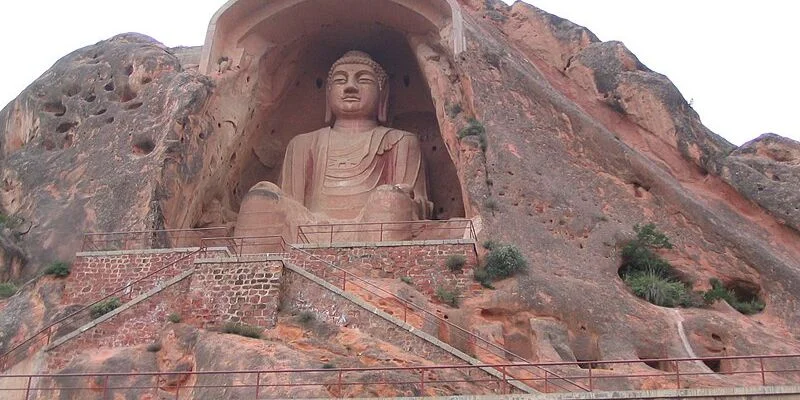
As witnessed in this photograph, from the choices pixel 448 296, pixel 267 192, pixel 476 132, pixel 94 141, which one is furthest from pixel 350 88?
pixel 448 296

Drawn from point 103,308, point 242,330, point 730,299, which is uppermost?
point 730,299

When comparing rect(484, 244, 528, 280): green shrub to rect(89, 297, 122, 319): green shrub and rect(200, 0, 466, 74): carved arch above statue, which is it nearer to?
rect(89, 297, 122, 319): green shrub

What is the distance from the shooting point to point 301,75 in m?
25.8

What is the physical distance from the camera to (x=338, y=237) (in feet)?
67.6

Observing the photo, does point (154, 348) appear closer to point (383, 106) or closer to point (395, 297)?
point (395, 297)

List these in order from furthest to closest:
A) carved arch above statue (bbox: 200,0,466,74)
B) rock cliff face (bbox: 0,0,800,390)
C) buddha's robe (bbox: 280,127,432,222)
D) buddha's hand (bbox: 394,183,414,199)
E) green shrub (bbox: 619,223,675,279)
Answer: carved arch above statue (bbox: 200,0,466,74) < buddha's robe (bbox: 280,127,432,222) < buddha's hand (bbox: 394,183,414,199) < green shrub (bbox: 619,223,675,279) < rock cliff face (bbox: 0,0,800,390)

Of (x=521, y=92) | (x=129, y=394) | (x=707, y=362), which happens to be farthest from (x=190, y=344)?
(x=521, y=92)

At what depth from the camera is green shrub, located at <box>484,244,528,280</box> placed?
17422 mm

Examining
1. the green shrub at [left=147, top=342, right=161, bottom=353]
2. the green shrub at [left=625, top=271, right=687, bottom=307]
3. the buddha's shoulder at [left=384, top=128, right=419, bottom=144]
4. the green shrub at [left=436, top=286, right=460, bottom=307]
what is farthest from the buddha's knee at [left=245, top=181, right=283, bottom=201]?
the green shrub at [left=625, top=271, right=687, bottom=307]

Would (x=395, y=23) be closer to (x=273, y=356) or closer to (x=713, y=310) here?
(x=713, y=310)

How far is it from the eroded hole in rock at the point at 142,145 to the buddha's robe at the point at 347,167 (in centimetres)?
333

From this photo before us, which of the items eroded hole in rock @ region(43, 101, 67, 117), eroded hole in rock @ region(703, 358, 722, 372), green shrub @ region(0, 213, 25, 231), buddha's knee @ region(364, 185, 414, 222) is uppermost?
eroded hole in rock @ region(43, 101, 67, 117)

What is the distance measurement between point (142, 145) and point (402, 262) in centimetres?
633

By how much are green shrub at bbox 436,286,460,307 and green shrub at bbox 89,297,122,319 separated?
5.24 metres
